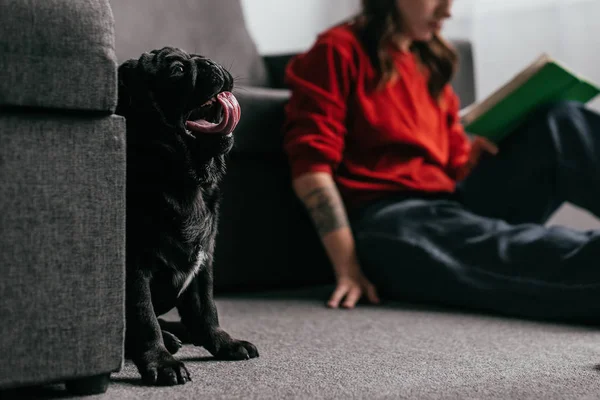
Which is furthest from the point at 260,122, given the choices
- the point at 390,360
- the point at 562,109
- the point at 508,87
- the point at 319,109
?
the point at 390,360

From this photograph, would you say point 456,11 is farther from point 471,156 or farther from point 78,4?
point 78,4

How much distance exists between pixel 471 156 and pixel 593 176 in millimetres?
339

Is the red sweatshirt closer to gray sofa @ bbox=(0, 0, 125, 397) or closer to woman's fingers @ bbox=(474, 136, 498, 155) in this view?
woman's fingers @ bbox=(474, 136, 498, 155)

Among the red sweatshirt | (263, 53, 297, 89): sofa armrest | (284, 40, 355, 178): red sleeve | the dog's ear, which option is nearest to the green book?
the red sweatshirt

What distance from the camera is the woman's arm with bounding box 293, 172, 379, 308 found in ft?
5.11

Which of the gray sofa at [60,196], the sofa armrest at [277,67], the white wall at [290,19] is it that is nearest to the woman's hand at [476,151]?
the sofa armrest at [277,67]

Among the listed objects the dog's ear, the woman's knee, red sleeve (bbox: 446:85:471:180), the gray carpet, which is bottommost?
the gray carpet

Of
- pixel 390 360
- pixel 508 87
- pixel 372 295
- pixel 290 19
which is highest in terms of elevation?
pixel 290 19

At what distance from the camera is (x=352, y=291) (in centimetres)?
156

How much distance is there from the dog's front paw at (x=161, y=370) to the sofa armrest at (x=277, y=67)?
1259mm

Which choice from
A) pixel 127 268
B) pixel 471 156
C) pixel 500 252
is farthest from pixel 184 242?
pixel 471 156

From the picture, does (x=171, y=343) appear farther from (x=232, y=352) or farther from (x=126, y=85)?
(x=126, y=85)

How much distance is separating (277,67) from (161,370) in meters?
1.34

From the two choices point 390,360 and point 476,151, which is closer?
point 390,360
